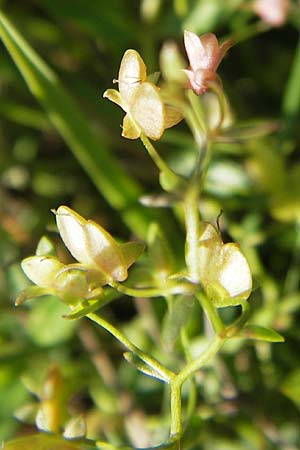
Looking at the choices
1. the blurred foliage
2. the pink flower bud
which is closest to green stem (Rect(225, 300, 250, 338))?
the blurred foliage

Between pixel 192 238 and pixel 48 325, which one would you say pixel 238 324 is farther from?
pixel 48 325

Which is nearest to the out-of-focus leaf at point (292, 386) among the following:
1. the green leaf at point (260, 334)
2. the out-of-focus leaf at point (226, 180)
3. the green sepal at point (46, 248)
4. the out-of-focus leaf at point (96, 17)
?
the out-of-focus leaf at point (226, 180)

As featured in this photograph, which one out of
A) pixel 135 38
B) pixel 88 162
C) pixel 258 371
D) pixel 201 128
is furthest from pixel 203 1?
pixel 258 371

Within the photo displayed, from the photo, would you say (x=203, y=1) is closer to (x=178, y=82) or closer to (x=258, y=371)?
(x=178, y=82)

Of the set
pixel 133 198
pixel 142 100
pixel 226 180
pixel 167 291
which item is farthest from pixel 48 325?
pixel 142 100

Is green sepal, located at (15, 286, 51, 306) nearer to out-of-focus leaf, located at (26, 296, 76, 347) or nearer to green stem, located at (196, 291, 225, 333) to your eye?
green stem, located at (196, 291, 225, 333)
